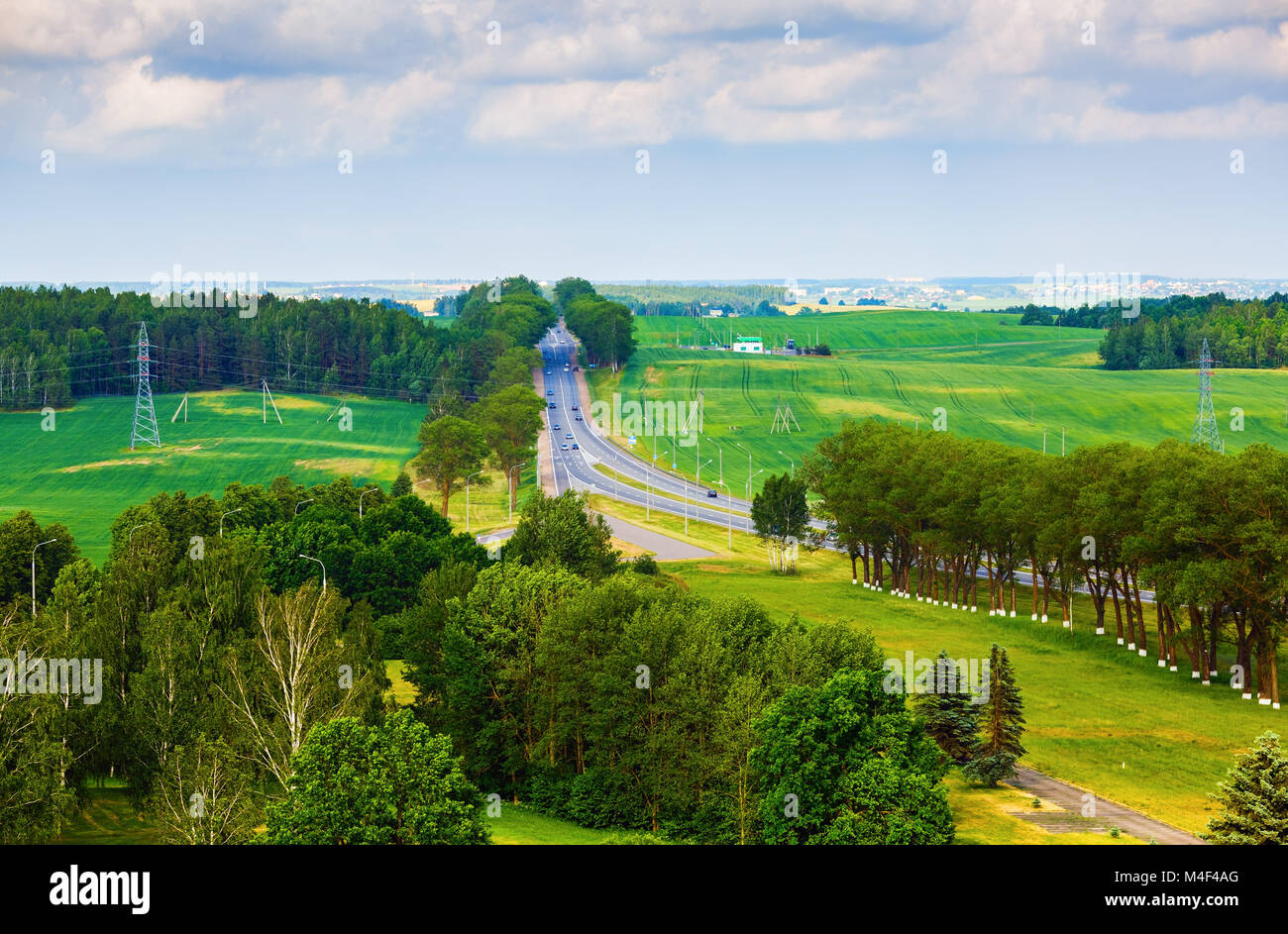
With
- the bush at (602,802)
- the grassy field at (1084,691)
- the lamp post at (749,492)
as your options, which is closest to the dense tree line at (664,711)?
the bush at (602,802)

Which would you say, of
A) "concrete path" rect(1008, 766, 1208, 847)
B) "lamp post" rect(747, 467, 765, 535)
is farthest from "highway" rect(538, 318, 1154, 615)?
"concrete path" rect(1008, 766, 1208, 847)

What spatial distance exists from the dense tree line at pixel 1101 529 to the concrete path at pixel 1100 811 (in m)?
21.3

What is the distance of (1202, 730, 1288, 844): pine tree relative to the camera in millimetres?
42188

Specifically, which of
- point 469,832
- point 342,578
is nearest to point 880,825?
point 469,832

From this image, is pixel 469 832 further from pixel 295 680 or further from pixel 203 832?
pixel 295 680

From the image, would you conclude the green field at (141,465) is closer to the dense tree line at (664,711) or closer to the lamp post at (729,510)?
the lamp post at (729,510)

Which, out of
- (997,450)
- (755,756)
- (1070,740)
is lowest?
(1070,740)

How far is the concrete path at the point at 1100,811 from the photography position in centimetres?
5294

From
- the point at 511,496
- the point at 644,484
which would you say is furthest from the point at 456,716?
the point at 644,484

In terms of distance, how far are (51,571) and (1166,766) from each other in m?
76.2

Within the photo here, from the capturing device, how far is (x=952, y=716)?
66000 millimetres

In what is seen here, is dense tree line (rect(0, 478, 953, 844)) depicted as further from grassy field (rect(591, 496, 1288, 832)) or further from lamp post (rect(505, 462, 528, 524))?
lamp post (rect(505, 462, 528, 524))

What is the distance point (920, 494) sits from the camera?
11381 cm
